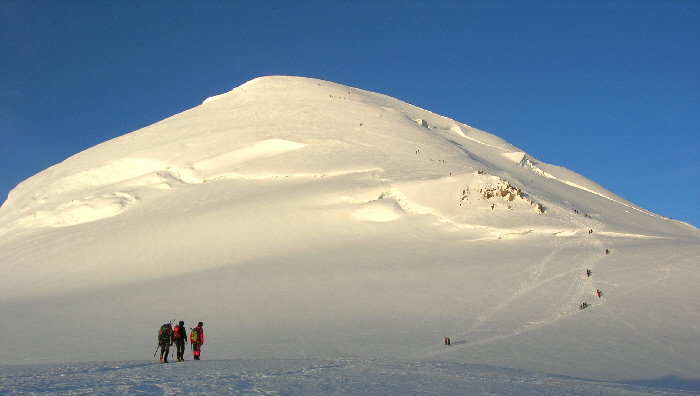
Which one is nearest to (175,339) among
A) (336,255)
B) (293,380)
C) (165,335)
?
(165,335)

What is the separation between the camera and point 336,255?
2675cm

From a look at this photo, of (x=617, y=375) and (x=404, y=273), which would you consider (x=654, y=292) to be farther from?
(x=404, y=273)

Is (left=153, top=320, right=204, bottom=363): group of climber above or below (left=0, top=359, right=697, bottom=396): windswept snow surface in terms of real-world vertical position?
above

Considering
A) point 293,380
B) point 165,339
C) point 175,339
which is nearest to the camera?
point 293,380

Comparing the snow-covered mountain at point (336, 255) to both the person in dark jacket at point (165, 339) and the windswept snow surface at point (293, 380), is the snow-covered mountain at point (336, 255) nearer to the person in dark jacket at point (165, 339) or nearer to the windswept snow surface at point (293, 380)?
the person in dark jacket at point (165, 339)

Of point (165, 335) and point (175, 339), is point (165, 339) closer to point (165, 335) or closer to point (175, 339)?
point (165, 335)

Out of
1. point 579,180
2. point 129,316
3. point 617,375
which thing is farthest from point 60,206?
point 579,180

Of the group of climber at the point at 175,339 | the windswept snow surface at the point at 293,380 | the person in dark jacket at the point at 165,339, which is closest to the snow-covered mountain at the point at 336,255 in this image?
the group of climber at the point at 175,339

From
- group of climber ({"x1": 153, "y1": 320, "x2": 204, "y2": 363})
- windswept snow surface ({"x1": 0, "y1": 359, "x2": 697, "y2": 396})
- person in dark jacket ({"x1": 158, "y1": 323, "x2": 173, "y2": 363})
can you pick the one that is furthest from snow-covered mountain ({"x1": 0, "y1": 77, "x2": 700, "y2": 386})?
windswept snow surface ({"x1": 0, "y1": 359, "x2": 697, "y2": 396})

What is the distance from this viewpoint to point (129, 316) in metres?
20.8

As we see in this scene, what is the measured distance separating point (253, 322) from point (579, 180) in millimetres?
46736

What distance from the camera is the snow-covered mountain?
1695cm

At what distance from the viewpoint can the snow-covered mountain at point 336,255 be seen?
16953 millimetres

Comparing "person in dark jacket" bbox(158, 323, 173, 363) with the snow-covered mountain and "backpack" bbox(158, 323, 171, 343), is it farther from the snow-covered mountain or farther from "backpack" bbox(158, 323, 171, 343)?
the snow-covered mountain
